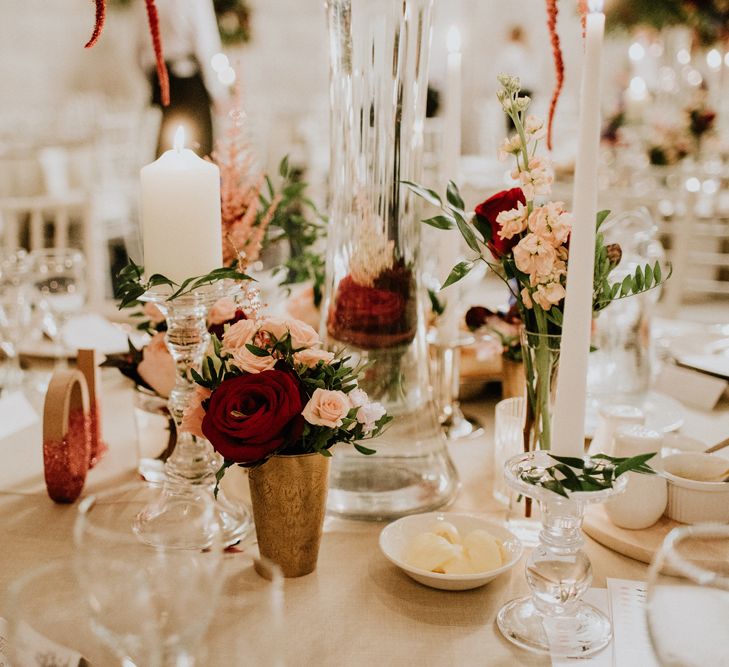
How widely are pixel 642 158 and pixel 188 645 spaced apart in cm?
529

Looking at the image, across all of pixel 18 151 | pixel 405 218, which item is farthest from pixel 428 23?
pixel 18 151

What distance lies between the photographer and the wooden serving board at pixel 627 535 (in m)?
0.88

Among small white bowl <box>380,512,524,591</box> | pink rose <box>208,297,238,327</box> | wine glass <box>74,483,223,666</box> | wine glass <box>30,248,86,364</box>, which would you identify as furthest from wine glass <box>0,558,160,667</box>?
wine glass <box>30,248,86,364</box>

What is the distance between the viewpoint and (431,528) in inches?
Answer: 34.6

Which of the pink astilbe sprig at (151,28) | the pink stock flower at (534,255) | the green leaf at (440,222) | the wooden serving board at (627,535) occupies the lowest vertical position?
the wooden serving board at (627,535)

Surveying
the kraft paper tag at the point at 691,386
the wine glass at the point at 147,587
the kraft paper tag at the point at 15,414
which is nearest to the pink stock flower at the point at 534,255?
the wine glass at the point at 147,587

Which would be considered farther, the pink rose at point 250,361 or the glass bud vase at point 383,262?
the glass bud vase at point 383,262

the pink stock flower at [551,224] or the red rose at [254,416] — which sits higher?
the pink stock flower at [551,224]

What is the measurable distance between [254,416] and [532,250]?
1.00 feet

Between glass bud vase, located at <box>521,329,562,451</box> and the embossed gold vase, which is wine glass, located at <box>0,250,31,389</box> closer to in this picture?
the embossed gold vase

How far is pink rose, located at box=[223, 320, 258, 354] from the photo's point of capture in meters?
0.82

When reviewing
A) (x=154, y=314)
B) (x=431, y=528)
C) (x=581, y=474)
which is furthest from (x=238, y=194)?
(x=581, y=474)

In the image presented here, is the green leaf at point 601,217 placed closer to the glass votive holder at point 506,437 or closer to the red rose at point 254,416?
the glass votive holder at point 506,437

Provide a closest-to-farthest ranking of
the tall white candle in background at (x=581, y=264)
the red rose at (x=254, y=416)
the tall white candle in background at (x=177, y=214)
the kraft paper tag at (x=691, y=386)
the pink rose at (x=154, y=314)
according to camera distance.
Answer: the tall white candle in background at (x=581, y=264), the red rose at (x=254, y=416), the tall white candle in background at (x=177, y=214), the pink rose at (x=154, y=314), the kraft paper tag at (x=691, y=386)
